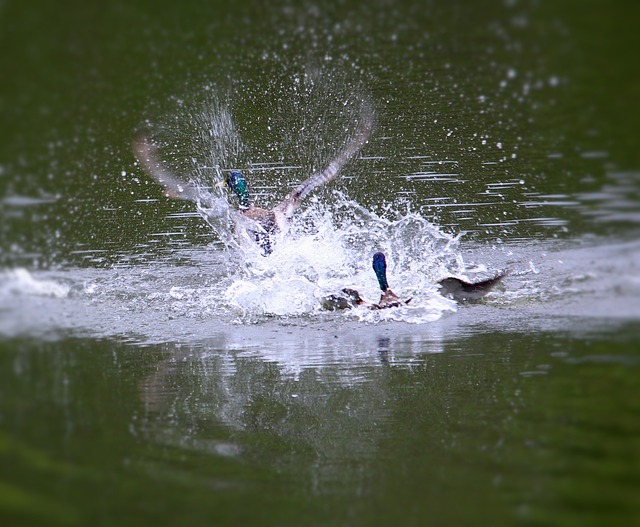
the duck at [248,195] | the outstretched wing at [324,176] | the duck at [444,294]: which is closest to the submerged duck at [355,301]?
the duck at [444,294]

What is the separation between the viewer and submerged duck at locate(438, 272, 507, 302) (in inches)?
273

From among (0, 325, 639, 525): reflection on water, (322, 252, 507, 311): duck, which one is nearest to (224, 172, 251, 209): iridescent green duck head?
(322, 252, 507, 311): duck

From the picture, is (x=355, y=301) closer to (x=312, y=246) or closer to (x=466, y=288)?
(x=466, y=288)

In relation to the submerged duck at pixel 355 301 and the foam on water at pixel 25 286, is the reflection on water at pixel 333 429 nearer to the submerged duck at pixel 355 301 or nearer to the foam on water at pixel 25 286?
the submerged duck at pixel 355 301

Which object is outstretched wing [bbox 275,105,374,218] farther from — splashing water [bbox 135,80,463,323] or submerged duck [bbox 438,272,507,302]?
submerged duck [bbox 438,272,507,302]

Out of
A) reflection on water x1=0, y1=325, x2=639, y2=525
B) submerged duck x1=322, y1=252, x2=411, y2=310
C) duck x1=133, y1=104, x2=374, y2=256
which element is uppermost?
duck x1=133, y1=104, x2=374, y2=256

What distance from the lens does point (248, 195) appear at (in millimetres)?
9070

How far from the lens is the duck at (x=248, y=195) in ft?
28.0

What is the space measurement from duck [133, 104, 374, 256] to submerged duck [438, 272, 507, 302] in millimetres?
2126

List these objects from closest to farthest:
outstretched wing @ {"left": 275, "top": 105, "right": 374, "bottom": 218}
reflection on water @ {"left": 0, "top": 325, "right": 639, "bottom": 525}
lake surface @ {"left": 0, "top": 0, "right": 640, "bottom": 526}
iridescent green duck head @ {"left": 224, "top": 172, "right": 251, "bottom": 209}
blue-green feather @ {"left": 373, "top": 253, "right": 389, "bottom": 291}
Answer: reflection on water @ {"left": 0, "top": 325, "right": 639, "bottom": 525} → lake surface @ {"left": 0, "top": 0, "right": 640, "bottom": 526} → blue-green feather @ {"left": 373, "top": 253, "right": 389, "bottom": 291} → outstretched wing @ {"left": 275, "top": 105, "right": 374, "bottom": 218} → iridescent green duck head @ {"left": 224, "top": 172, "right": 251, "bottom": 209}

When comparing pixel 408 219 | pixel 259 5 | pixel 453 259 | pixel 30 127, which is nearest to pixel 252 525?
pixel 453 259

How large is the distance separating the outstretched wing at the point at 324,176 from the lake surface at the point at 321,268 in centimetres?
23

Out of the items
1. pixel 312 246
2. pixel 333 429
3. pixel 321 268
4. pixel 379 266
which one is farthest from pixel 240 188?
pixel 333 429

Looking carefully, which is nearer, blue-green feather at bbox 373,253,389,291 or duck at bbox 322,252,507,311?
duck at bbox 322,252,507,311
